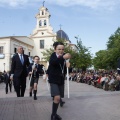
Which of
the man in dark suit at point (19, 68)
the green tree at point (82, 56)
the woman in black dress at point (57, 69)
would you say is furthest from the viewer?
the green tree at point (82, 56)

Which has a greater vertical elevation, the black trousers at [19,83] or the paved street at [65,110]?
the black trousers at [19,83]

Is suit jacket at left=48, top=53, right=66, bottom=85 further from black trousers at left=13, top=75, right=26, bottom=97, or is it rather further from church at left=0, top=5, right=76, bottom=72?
church at left=0, top=5, right=76, bottom=72

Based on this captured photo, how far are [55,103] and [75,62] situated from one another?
51.5m

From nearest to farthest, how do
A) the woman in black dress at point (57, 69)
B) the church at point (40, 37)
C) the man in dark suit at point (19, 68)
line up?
the woman in black dress at point (57, 69) < the man in dark suit at point (19, 68) < the church at point (40, 37)

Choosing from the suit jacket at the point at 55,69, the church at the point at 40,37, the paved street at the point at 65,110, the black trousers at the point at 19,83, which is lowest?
the paved street at the point at 65,110

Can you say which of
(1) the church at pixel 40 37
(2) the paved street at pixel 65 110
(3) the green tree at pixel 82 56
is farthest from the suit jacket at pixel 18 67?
(1) the church at pixel 40 37

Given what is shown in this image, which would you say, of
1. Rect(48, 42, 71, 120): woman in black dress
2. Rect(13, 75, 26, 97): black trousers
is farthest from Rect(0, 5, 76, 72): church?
Rect(48, 42, 71, 120): woman in black dress

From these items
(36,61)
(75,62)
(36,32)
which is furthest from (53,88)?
(36,32)

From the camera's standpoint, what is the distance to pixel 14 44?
7375cm

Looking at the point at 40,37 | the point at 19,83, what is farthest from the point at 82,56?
the point at 19,83

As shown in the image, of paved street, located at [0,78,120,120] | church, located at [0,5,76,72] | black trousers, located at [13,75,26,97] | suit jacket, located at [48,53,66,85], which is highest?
church, located at [0,5,76,72]

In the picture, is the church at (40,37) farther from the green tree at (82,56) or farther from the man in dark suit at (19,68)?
the man in dark suit at (19,68)

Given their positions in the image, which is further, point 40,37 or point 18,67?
point 40,37

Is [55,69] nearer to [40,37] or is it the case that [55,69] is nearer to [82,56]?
[82,56]
